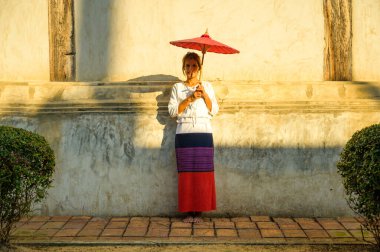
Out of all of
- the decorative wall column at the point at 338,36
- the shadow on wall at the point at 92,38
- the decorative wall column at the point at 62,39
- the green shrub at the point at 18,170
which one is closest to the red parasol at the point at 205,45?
the shadow on wall at the point at 92,38

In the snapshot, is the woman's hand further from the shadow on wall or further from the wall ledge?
the shadow on wall

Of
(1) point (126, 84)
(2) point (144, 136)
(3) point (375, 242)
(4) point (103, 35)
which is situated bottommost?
(3) point (375, 242)

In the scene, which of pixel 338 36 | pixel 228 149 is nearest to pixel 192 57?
pixel 228 149

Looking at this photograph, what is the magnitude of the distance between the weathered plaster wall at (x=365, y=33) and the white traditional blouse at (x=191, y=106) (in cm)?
184

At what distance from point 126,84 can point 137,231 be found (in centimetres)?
177

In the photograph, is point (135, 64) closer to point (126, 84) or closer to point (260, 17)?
point (126, 84)

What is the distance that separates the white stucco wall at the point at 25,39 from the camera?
21.5 ft

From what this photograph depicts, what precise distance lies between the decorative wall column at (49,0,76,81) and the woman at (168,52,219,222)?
1.38 metres

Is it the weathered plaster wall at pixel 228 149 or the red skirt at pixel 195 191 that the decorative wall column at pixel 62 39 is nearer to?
the weathered plaster wall at pixel 228 149

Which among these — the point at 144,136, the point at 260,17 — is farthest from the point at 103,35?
the point at 260,17

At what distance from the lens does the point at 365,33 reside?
6.53m

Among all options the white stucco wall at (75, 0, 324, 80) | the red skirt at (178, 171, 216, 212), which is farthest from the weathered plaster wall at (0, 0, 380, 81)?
the red skirt at (178, 171, 216, 212)

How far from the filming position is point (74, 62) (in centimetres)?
653

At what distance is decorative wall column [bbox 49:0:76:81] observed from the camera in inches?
256
